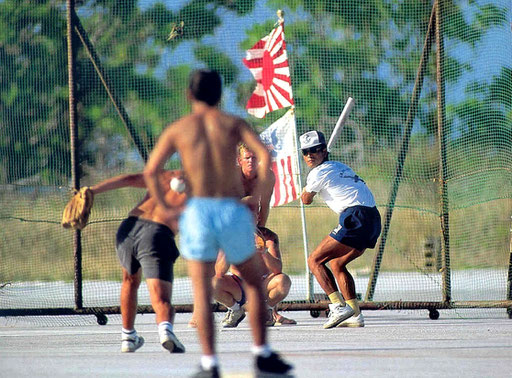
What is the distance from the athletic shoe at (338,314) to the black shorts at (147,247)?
10.8ft

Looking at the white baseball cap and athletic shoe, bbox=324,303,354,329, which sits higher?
the white baseball cap

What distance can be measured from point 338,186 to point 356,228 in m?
0.47

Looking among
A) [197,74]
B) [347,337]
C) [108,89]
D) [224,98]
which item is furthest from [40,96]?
[197,74]

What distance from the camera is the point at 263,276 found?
34.7 ft

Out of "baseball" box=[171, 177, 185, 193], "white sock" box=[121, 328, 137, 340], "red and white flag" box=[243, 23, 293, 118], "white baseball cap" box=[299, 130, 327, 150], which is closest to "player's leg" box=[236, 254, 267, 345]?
"baseball" box=[171, 177, 185, 193]

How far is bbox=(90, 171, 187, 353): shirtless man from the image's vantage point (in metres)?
7.37

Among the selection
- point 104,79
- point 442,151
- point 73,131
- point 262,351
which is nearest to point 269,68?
point 104,79

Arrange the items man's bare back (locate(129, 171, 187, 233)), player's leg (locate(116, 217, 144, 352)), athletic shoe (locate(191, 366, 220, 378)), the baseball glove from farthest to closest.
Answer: player's leg (locate(116, 217, 144, 352)), man's bare back (locate(129, 171, 187, 233)), the baseball glove, athletic shoe (locate(191, 366, 220, 378))

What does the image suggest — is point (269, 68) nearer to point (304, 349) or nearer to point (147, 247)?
point (304, 349)

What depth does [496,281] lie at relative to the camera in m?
17.8

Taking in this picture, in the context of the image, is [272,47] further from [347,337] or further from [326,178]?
[347,337]

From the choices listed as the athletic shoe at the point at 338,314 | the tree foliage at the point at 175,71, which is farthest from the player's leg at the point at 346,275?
the tree foliage at the point at 175,71

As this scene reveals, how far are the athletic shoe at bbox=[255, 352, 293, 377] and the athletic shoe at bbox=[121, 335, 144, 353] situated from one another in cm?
227

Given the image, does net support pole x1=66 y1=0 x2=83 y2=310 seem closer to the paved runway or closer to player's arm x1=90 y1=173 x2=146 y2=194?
the paved runway
